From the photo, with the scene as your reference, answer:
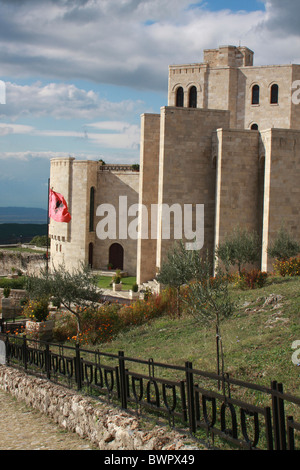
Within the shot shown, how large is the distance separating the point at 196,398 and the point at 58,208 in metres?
28.4

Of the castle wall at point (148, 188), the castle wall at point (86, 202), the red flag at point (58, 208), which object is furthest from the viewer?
the castle wall at point (86, 202)

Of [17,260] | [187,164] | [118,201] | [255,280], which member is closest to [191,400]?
[255,280]

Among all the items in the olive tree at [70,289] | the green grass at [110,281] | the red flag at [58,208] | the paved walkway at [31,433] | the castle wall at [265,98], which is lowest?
the green grass at [110,281]

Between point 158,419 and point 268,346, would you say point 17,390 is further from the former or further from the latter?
point 268,346

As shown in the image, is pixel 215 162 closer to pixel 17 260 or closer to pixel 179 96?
pixel 179 96

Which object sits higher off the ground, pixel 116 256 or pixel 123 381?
pixel 123 381

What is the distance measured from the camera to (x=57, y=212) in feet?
109

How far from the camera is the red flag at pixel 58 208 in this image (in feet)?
108

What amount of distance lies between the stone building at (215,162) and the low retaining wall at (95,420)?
13.5 m

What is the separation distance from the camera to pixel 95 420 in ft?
22.0

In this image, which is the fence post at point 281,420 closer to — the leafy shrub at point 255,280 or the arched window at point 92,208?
the leafy shrub at point 255,280

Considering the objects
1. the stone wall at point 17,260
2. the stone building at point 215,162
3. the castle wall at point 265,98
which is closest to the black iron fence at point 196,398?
the stone building at point 215,162

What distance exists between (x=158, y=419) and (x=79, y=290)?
9854 mm
